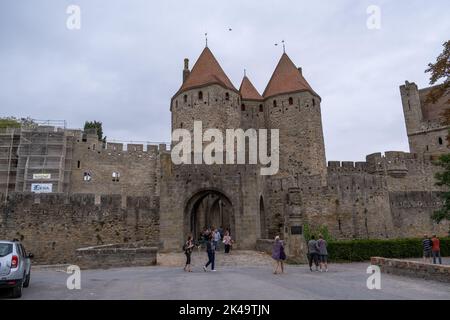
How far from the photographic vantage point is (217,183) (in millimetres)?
19484

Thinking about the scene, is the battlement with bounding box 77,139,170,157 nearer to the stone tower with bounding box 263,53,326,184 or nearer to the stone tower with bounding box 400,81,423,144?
the stone tower with bounding box 263,53,326,184

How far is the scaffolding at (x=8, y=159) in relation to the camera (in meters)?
33.3

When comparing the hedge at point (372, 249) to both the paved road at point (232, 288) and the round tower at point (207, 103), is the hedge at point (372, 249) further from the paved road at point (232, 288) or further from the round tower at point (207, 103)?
the round tower at point (207, 103)

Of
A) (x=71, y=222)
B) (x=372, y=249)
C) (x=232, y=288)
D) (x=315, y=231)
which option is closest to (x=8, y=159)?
(x=71, y=222)

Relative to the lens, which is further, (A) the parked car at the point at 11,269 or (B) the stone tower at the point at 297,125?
(B) the stone tower at the point at 297,125

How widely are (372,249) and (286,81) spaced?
61.7ft

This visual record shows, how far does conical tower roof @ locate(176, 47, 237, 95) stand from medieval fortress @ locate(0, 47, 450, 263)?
0.41 ft

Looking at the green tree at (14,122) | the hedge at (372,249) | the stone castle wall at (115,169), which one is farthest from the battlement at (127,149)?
the hedge at (372,249)

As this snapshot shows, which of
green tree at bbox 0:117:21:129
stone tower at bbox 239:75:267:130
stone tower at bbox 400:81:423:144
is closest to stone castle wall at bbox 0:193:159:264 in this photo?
stone tower at bbox 239:75:267:130

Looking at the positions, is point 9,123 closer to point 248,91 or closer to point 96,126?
point 96,126

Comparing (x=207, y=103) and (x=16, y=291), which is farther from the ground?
(x=207, y=103)

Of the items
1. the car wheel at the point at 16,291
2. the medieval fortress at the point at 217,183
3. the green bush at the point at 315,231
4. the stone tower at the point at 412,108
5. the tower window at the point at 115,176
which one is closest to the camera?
the car wheel at the point at 16,291

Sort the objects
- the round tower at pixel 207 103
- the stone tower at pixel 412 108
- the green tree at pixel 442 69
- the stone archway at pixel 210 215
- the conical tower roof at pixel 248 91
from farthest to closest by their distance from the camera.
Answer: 1. the stone tower at pixel 412 108
2. the conical tower roof at pixel 248 91
3. the round tower at pixel 207 103
4. the stone archway at pixel 210 215
5. the green tree at pixel 442 69

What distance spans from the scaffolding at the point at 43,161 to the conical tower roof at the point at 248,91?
1736 cm
